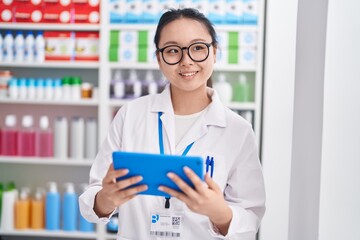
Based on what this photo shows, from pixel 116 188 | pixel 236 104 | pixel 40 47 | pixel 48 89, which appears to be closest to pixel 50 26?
pixel 40 47

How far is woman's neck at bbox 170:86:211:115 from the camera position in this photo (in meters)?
1.76

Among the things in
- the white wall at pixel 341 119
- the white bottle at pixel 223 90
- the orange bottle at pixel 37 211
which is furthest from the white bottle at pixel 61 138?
the white wall at pixel 341 119

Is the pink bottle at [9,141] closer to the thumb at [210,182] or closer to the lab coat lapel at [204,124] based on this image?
the lab coat lapel at [204,124]

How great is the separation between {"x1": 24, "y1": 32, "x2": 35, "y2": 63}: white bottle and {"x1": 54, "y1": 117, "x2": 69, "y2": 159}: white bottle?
20.7 inches

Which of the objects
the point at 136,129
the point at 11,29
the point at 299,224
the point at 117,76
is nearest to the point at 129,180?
the point at 136,129

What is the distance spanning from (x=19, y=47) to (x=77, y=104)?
2.08ft

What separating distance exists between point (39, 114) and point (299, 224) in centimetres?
307

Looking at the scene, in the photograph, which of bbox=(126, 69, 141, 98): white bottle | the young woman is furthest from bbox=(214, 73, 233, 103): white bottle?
the young woman

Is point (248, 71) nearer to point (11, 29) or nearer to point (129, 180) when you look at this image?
point (11, 29)

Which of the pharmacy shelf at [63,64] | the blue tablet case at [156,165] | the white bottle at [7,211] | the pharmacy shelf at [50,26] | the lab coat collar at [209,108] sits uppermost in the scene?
the pharmacy shelf at [50,26]

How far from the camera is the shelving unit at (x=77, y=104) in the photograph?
12.3ft

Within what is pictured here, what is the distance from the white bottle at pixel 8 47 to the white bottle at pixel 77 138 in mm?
705

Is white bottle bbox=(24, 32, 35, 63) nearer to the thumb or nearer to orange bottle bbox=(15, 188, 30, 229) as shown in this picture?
orange bottle bbox=(15, 188, 30, 229)

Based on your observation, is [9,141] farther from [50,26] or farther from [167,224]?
[167,224]
